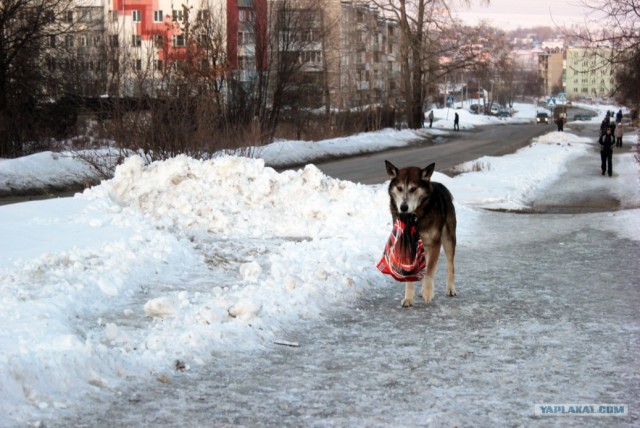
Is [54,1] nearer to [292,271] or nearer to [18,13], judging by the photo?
[18,13]

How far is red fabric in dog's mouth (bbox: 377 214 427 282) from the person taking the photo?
8.52 metres

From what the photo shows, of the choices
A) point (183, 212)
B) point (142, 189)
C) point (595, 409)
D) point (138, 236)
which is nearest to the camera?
point (595, 409)

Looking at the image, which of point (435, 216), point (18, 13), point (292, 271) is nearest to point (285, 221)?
point (292, 271)

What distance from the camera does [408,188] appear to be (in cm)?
855

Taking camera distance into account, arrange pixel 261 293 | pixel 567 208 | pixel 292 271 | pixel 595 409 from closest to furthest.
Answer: pixel 595 409 < pixel 261 293 < pixel 292 271 < pixel 567 208

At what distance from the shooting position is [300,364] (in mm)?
6801

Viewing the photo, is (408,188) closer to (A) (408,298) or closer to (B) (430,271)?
(B) (430,271)

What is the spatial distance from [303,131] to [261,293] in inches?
1545

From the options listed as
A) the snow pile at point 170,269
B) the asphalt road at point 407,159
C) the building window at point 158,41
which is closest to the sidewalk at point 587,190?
the asphalt road at point 407,159

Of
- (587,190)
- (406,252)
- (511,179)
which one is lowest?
(587,190)

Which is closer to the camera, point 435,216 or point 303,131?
point 435,216

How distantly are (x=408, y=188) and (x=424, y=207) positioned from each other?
1.23ft

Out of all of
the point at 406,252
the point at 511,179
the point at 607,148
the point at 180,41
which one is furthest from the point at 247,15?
the point at 406,252

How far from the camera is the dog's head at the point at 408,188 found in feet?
28.0
